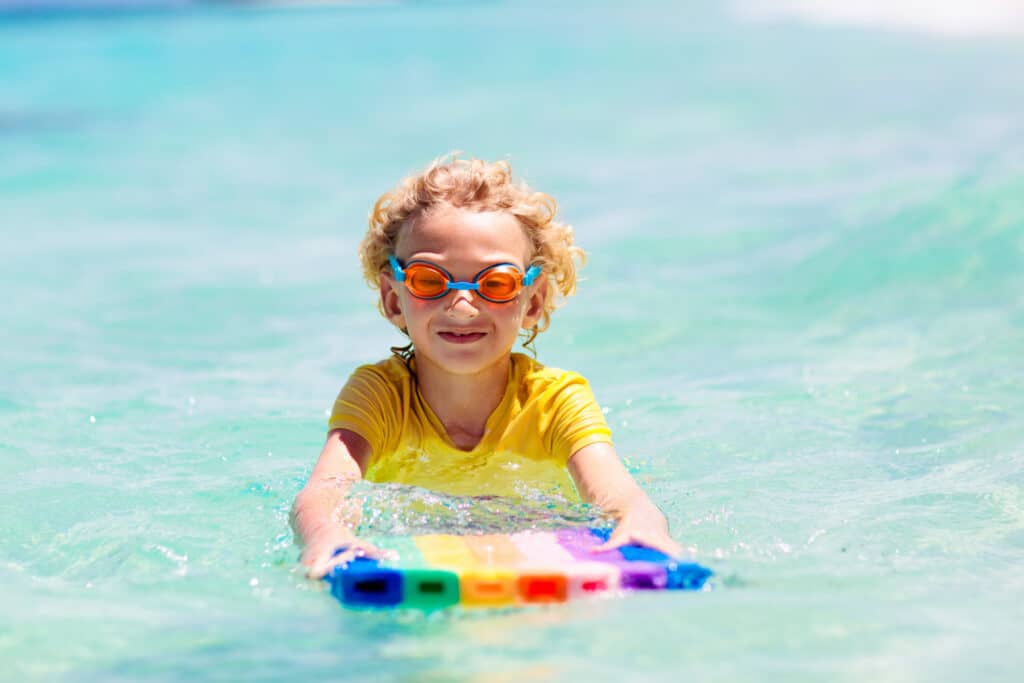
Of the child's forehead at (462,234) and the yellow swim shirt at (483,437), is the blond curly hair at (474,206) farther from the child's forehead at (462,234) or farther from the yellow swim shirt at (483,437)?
the yellow swim shirt at (483,437)

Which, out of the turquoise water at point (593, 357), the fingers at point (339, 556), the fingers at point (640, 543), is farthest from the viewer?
the fingers at point (640, 543)

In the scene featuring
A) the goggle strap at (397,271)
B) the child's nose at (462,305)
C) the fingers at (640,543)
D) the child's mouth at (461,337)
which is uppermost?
the goggle strap at (397,271)

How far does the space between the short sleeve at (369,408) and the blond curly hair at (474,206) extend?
0.33 metres

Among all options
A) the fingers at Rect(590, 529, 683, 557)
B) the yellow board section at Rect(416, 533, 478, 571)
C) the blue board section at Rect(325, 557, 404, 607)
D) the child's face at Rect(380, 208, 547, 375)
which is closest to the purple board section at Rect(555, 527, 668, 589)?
the fingers at Rect(590, 529, 683, 557)

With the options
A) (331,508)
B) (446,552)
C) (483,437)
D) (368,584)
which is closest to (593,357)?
(483,437)

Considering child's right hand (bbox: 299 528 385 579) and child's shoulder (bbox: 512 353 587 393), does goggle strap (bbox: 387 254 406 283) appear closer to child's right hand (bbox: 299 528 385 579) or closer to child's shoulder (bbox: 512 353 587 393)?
child's shoulder (bbox: 512 353 587 393)

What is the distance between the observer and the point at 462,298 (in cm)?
372

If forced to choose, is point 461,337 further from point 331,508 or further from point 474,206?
point 331,508

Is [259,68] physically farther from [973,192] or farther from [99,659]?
[99,659]

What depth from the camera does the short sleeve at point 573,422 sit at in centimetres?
383

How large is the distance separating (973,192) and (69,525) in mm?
6062

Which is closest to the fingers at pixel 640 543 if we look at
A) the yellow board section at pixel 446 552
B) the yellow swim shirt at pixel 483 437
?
the yellow board section at pixel 446 552

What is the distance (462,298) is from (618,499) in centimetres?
72

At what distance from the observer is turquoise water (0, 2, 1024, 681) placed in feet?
9.44
